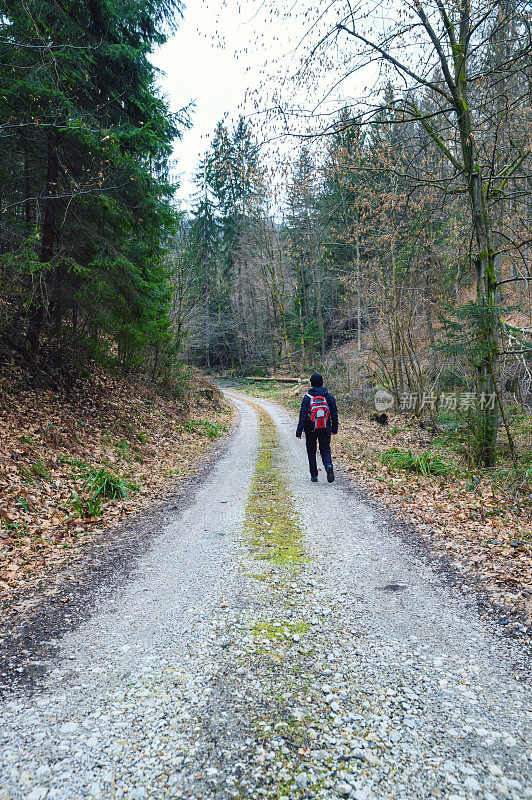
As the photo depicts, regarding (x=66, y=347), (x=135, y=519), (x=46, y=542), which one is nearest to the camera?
(x=46, y=542)

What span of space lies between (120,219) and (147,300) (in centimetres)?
195

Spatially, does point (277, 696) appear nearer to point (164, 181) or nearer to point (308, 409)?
point (308, 409)

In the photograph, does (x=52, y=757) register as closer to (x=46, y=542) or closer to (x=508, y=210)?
(x=46, y=542)

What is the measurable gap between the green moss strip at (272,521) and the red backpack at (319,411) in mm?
1436

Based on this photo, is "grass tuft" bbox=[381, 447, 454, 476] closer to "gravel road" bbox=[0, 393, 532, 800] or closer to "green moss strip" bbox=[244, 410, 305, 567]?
"green moss strip" bbox=[244, 410, 305, 567]

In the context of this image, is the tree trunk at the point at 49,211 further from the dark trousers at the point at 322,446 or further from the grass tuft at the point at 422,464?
the grass tuft at the point at 422,464

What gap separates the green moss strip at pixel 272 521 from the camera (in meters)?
4.90

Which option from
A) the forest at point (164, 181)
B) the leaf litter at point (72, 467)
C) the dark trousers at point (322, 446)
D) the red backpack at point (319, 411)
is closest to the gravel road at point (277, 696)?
the leaf litter at point (72, 467)

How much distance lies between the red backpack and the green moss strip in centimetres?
144

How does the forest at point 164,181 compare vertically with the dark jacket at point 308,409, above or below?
above

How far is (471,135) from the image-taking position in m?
7.46

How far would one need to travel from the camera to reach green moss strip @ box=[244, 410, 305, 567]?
4.90 metres

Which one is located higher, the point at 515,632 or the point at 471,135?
the point at 471,135

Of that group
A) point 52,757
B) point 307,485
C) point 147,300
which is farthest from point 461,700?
point 147,300
